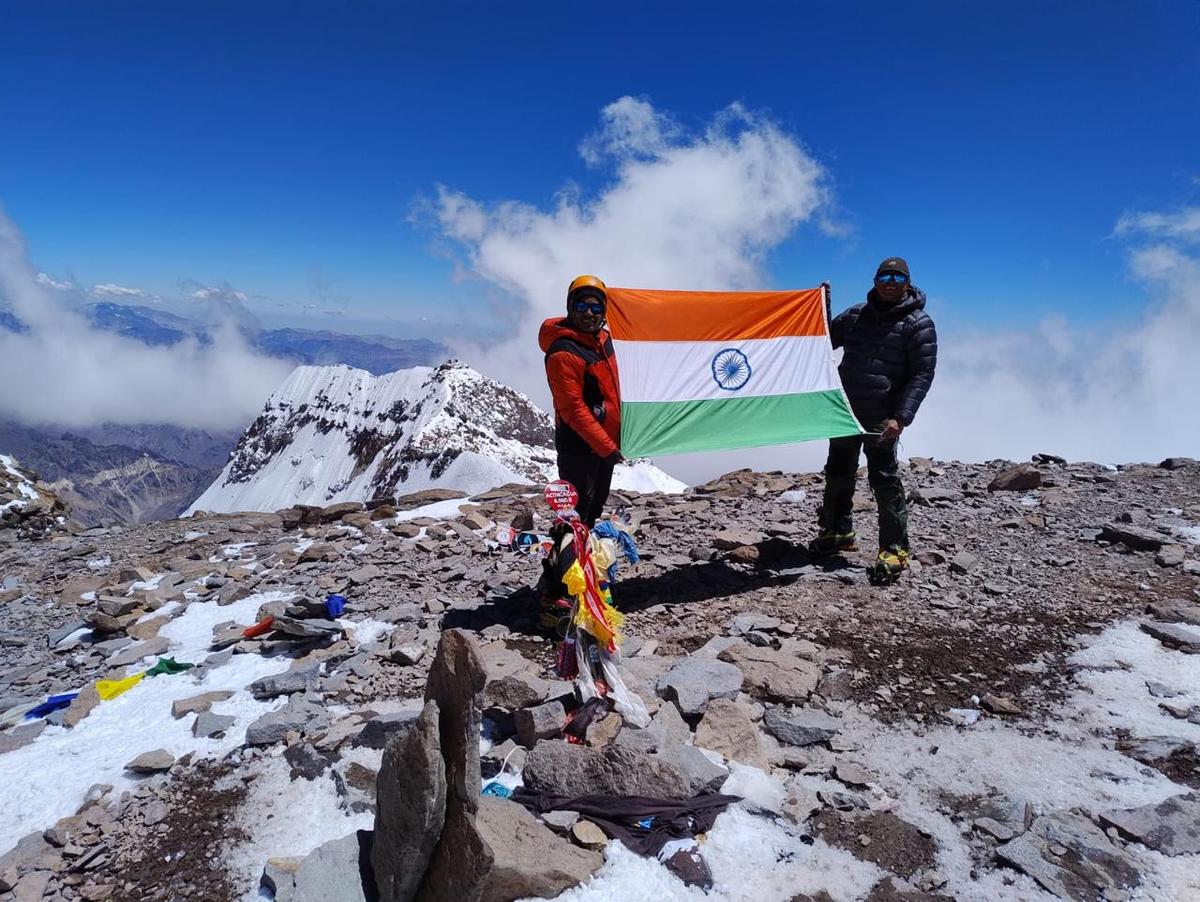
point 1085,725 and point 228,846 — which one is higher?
point 1085,725

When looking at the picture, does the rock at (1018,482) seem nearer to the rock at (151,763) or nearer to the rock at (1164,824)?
the rock at (1164,824)

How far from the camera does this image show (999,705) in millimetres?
5000

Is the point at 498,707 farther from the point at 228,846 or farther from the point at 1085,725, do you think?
the point at 1085,725

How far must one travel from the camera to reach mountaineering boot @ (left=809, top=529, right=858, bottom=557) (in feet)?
27.4

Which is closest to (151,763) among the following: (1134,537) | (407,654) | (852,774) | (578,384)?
(407,654)

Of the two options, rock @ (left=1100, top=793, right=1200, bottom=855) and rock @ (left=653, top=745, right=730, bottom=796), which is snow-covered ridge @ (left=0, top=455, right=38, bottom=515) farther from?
rock @ (left=1100, top=793, right=1200, bottom=855)

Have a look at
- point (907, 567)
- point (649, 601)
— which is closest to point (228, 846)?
point (649, 601)

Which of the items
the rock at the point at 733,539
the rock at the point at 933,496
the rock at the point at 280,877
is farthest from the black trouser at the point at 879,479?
the rock at the point at 280,877

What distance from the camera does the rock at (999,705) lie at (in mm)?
4961

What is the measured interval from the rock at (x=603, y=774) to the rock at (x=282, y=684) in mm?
2627

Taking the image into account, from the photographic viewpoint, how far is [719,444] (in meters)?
7.55

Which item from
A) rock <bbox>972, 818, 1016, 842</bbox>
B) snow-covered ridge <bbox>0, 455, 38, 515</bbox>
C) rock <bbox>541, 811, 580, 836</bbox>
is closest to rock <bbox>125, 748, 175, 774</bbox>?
rock <bbox>541, 811, 580, 836</bbox>

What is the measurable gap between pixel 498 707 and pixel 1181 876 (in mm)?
4120

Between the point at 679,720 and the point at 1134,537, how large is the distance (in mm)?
7267
